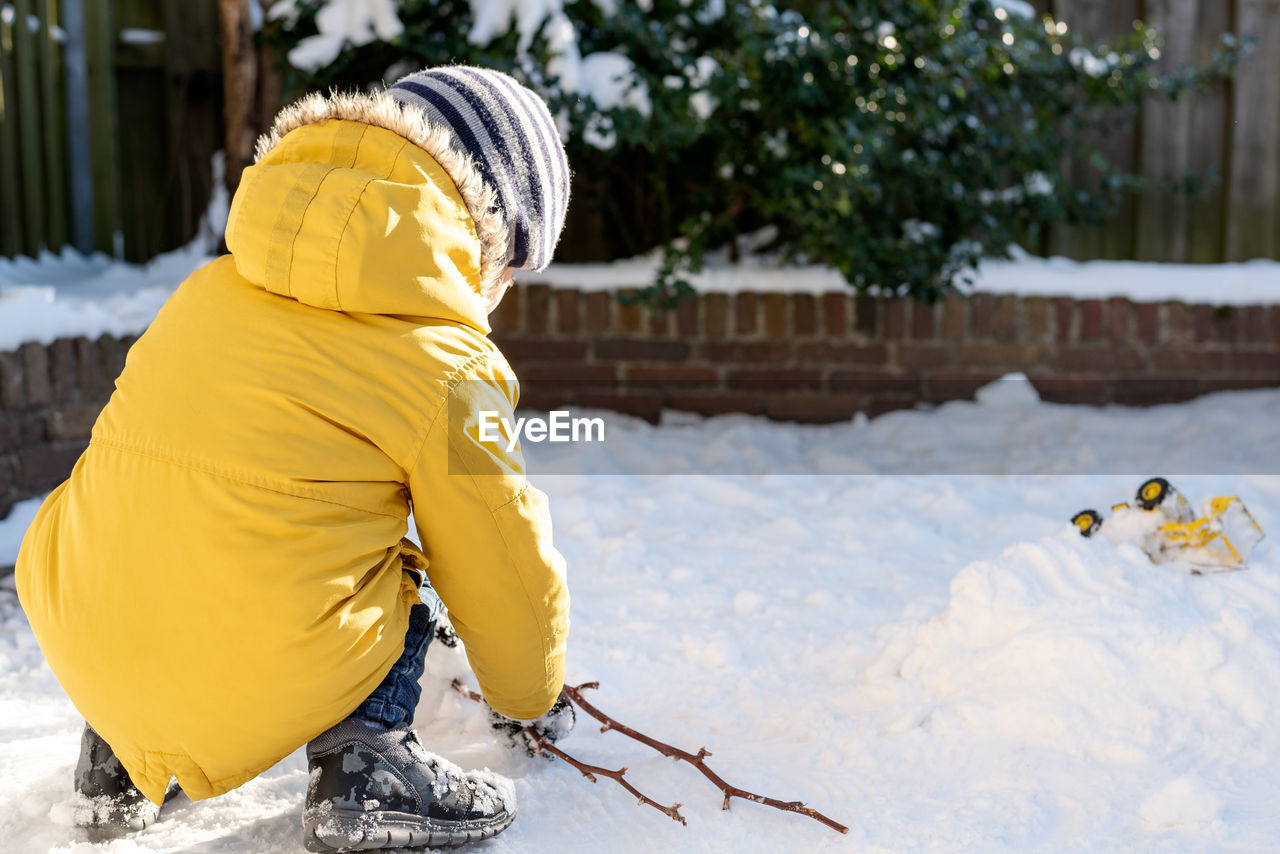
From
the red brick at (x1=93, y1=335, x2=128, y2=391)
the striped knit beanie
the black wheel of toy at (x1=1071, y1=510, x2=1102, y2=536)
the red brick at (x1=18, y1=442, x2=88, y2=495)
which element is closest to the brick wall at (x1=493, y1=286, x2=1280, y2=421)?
the red brick at (x1=93, y1=335, x2=128, y2=391)

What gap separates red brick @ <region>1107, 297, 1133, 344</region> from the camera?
12.7ft

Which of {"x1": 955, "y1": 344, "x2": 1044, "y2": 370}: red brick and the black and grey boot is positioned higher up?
{"x1": 955, "y1": 344, "x2": 1044, "y2": 370}: red brick

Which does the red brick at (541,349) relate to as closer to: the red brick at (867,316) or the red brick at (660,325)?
the red brick at (660,325)

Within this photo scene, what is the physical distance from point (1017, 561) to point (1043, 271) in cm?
218

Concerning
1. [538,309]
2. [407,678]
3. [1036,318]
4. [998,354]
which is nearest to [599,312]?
[538,309]

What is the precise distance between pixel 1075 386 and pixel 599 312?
5.43 feet

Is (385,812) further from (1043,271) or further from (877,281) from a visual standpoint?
(1043,271)

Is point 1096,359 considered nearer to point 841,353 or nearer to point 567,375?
point 841,353

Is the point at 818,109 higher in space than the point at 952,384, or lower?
higher

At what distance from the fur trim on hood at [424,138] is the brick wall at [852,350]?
2.31 m

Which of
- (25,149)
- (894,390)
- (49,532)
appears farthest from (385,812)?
(25,149)

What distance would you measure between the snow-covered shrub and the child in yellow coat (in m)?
2.08

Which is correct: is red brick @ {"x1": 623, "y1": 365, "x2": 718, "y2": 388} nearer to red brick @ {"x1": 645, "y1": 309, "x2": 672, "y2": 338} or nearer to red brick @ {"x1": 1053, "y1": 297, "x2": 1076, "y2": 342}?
red brick @ {"x1": 645, "y1": 309, "x2": 672, "y2": 338}

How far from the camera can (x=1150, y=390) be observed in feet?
12.9
